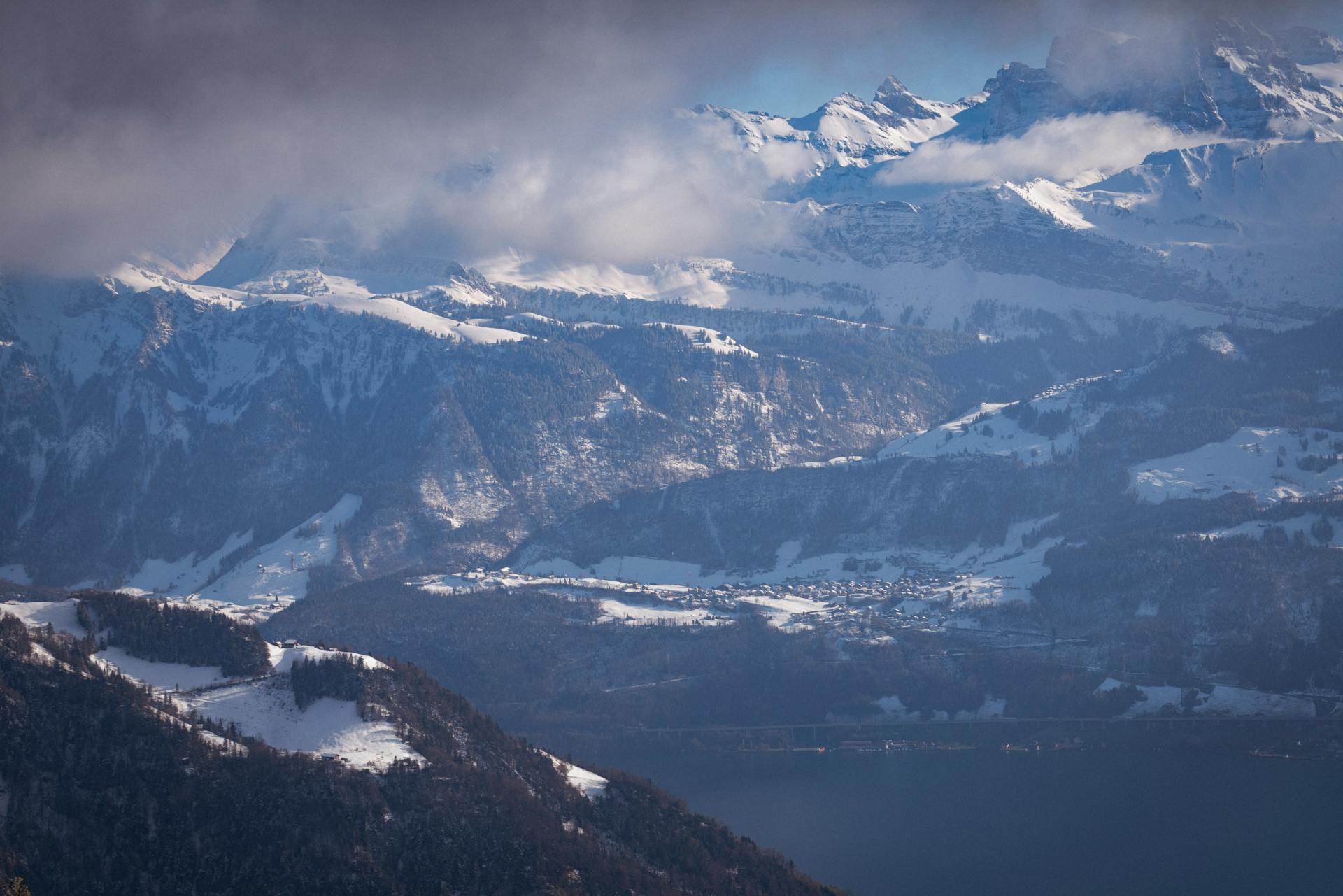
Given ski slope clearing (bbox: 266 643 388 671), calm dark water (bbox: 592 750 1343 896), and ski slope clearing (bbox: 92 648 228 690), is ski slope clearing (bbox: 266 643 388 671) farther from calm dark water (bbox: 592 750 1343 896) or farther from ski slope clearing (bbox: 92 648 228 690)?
calm dark water (bbox: 592 750 1343 896)

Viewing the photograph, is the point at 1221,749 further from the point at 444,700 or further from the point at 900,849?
the point at 444,700

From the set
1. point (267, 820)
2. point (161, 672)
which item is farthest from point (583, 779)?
point (161, 672)

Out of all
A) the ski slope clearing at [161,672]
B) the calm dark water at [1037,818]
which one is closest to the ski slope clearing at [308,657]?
the ski slope clearing at [161,672]

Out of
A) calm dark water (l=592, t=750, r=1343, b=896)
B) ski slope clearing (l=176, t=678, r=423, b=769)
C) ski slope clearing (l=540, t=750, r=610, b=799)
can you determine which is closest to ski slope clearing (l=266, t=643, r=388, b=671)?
ski slope clearing (l=176, t=678, r=423, b=769)

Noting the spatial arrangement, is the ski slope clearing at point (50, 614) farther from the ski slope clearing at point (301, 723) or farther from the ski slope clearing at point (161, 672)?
the ski slope clearing at point (301, 723)

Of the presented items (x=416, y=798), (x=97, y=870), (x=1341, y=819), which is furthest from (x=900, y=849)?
(x=97, y=870)

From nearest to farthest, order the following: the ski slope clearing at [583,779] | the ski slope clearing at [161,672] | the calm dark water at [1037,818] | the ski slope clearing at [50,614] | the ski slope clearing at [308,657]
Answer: the ski slope clearing at [161,672] < the ski slope clearing at [583,779] < the ski slope clearing at [50,614] < the ski slope clearing at [308,657] < the calm dark water at [1037,818]
